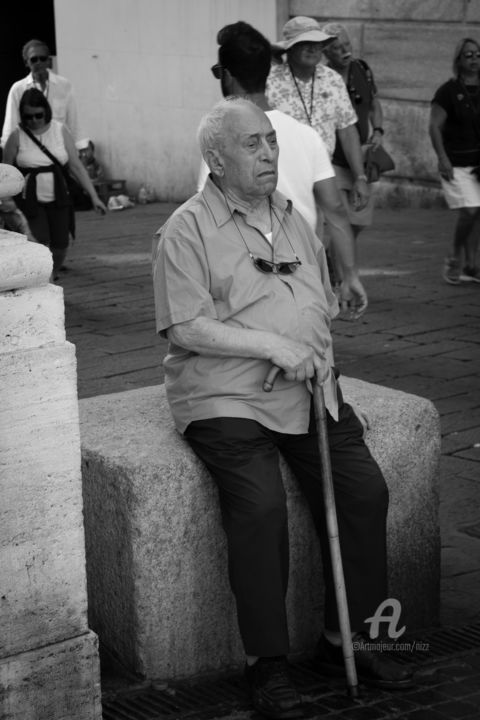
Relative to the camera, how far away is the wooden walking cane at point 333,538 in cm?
346

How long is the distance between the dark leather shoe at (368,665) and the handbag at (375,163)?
5.20m

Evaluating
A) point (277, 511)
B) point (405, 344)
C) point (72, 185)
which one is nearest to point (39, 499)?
point (277, 511)

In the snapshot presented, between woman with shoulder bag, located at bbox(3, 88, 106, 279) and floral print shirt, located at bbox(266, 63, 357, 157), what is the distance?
109 inches

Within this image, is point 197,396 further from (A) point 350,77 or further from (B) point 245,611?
(A) point 350,77

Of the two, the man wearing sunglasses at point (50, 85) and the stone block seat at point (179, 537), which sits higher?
the man wearing sunglasses at point (50, 85)

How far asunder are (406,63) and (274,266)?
902 centimetres

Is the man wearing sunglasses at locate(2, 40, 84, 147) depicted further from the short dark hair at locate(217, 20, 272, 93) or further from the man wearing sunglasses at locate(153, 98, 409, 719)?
the man wearing sunglasses at locate(153, 98, 409, 719)

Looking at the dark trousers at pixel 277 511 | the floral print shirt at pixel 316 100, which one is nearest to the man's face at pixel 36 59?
the floral print shirt at pixel 316 100

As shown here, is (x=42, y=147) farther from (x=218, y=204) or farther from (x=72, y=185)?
(x=218, y=204)

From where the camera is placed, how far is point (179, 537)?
346 centimetres

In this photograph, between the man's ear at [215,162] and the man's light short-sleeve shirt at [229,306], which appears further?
the man's ear at [215,162]

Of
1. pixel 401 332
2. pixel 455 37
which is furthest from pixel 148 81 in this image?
pixel 401 332

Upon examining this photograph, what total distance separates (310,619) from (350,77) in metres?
5.50

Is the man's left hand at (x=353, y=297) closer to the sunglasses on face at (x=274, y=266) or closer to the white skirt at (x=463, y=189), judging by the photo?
the sunglasses on face at (x=274, y=266)
